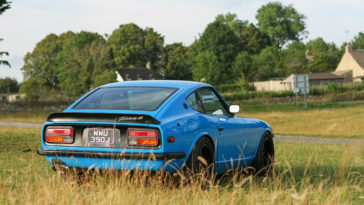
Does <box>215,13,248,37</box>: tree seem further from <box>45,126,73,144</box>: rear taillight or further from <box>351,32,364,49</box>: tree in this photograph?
<box>45,126,73,144</box>: rear taillight

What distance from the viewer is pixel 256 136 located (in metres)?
8.52

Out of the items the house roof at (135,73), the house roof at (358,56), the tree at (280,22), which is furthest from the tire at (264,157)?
the tree at (280,22)

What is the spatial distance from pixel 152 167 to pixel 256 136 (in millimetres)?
3081

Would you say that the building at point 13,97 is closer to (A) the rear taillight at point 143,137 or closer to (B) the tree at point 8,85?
(B) the tree at point 8,85

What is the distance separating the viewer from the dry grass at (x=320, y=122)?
32.3 metres

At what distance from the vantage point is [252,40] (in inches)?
4466

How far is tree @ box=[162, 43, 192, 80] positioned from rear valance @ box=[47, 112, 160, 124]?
98422mm

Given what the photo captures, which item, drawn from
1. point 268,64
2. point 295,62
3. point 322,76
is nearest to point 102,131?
point 322,76

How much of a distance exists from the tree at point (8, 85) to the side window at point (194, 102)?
95099 mm

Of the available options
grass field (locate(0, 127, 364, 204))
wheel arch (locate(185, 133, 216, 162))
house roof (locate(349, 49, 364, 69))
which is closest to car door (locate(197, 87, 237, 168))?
wheel arch (locate(185, 133, 216, 162))

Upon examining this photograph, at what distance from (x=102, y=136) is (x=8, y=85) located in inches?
3886

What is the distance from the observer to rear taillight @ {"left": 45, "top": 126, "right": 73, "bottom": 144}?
20.5 feet

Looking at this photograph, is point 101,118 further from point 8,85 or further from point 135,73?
point 8,85

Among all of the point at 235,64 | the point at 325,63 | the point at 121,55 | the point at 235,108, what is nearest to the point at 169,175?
the point at 235,108
